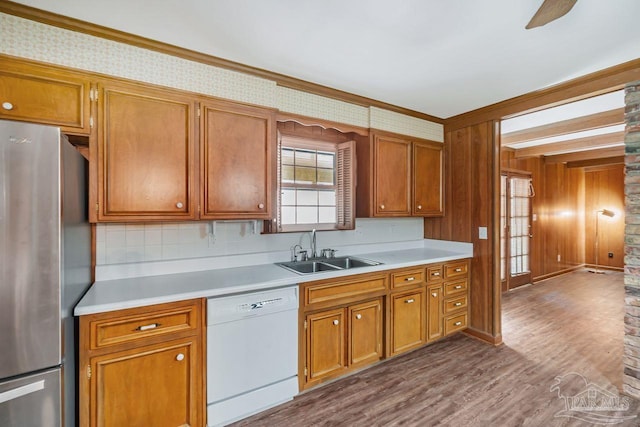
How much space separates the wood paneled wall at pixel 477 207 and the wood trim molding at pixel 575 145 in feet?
8.73

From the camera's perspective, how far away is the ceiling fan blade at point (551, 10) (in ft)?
4.35

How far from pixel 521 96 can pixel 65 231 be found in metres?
3.72

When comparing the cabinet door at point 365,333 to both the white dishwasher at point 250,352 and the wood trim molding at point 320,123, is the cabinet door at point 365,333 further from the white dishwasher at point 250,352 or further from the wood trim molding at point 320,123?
the wood trim molding at point 320,123

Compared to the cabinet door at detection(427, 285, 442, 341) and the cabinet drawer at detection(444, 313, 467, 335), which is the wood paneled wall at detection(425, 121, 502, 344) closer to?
the cabinet drawer at detection(444, 313, 467, 335)

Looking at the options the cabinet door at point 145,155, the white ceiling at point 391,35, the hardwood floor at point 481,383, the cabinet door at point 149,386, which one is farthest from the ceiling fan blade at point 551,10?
the cabinet door at point 149,386

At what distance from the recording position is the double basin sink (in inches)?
104

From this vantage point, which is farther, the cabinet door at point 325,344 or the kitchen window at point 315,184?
the kitchen window at point 315,184

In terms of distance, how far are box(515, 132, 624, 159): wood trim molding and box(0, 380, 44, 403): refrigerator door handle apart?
646cm

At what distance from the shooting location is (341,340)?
7.87 feet

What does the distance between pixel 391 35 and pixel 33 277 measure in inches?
90.1

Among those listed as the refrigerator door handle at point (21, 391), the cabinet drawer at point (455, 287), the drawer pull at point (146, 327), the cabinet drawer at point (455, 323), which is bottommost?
the cabinet drawer at point (455, 323)

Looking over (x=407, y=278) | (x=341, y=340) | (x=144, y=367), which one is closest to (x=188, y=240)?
(x=144, y=367)

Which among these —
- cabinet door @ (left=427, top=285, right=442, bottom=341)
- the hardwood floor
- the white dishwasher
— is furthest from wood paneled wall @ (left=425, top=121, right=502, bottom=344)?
the white dishwasher

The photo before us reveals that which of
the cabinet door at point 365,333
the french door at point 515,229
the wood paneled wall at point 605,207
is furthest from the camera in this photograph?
the wood paneled wall at point 605,207
